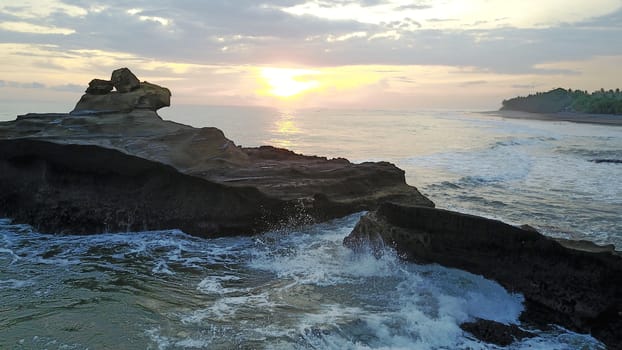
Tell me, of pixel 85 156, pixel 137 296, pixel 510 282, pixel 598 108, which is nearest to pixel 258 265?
pixel 137 296

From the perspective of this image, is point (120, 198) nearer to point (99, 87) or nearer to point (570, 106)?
point (99, 87)

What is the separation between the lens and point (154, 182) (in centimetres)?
1182

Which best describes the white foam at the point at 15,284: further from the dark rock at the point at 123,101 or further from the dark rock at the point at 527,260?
the dark rock at the point at 123,101

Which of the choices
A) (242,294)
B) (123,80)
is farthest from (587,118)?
(242,294)

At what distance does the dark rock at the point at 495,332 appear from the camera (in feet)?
21.0

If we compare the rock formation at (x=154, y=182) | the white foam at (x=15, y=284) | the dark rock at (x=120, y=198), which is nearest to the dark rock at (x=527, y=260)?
the rock formation at (x=154, y=182)

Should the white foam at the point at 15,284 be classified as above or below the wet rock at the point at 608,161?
below

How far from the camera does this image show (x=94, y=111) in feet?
46.7

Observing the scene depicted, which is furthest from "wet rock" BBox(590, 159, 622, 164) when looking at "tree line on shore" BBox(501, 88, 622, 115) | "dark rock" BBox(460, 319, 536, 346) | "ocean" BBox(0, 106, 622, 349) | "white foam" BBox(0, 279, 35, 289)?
"tree line on shore" BBox(501, 88, 622, 115)

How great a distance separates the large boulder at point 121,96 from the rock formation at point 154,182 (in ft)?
2.65

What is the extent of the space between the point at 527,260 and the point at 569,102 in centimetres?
14110

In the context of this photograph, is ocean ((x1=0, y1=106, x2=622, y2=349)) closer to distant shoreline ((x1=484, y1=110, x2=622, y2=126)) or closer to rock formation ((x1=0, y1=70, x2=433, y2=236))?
rock formation ((x1=0, y1=70, x2=433, y2=236))

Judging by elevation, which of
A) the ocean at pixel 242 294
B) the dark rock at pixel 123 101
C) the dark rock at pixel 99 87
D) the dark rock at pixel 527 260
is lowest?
the ocean at pixel 242 294

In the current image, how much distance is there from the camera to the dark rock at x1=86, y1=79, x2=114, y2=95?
15427 millimetres
